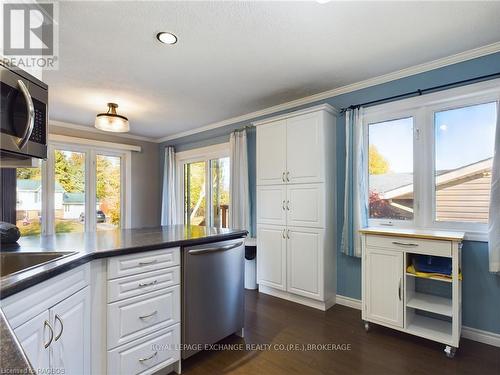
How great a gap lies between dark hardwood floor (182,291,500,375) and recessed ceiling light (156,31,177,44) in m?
2.43

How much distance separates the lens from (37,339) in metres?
1.07

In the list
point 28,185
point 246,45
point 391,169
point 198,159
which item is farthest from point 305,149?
point 28,185

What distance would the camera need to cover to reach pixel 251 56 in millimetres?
2352

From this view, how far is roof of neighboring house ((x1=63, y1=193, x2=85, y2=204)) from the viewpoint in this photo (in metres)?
4.42

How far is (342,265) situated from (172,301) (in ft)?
6.57

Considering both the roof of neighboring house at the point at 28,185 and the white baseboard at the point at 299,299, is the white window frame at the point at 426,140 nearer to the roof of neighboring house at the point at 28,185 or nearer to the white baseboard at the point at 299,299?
the white baseboard at the point at 299,299

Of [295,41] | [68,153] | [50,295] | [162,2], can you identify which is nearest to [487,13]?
[295,41]

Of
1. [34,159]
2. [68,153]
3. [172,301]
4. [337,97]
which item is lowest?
[172,301]

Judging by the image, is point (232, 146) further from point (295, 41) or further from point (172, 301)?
point (172, 301)

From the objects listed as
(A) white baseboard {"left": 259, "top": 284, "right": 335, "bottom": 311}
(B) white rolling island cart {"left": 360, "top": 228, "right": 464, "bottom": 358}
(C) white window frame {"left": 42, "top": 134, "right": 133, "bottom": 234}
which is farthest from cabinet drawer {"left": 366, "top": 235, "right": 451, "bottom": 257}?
(C) white window frame {"left": 42, "top": 134, "right": 133, "bottom": 234}

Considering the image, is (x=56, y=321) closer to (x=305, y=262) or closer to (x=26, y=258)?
(x=26, y=258)

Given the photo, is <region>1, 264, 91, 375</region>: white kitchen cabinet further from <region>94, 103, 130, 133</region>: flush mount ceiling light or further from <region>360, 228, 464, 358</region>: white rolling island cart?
<region>360, 228, 464, 358</region>: white rolling island cart

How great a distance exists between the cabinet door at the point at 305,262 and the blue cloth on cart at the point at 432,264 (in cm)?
88

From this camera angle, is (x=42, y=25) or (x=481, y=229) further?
(x=481, y=229)
